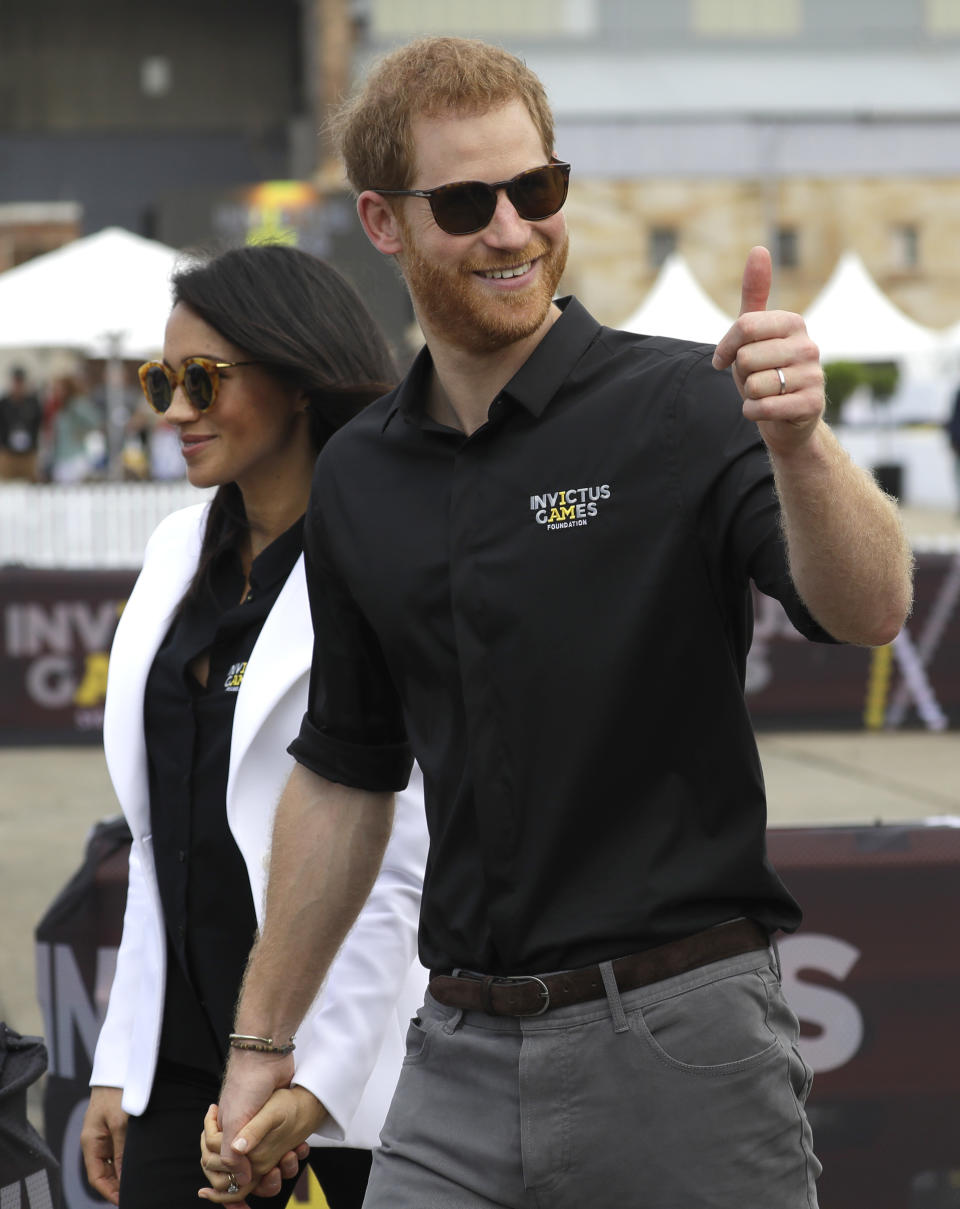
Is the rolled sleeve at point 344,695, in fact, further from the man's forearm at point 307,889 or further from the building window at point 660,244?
the building window at point 660,244

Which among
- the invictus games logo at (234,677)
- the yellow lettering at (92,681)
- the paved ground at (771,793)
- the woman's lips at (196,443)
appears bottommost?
the paved ground at (771,793)

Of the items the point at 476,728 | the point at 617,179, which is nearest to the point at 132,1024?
the point at 476,728

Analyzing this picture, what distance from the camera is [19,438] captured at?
22672 mm

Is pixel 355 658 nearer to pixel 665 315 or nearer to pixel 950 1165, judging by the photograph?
pixel 950 1165

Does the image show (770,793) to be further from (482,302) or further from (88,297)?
(88,297)

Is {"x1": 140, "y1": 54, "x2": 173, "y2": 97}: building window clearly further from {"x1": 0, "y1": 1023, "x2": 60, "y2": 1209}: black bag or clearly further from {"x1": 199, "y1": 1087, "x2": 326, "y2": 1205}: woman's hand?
{"x1": 199, "y1": 1087, "x2": 326, "y2": 1205}: woman's hand

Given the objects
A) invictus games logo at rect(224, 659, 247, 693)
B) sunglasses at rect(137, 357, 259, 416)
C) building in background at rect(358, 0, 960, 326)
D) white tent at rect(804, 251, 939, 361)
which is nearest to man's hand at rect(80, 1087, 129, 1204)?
invictus games logo at rect(224, 659, 247, 693)

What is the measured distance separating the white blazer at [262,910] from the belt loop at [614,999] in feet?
2.23

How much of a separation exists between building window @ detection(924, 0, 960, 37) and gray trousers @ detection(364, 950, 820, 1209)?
5682 cm

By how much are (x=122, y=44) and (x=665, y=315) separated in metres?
37.3

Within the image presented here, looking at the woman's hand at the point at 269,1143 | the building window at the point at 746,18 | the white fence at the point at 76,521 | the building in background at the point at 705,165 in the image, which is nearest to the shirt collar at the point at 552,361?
the woman's hand at the point at 269,1143

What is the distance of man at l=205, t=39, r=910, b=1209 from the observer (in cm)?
214

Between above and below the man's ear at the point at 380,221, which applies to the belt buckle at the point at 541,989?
below

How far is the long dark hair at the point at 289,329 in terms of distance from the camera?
3141mm
